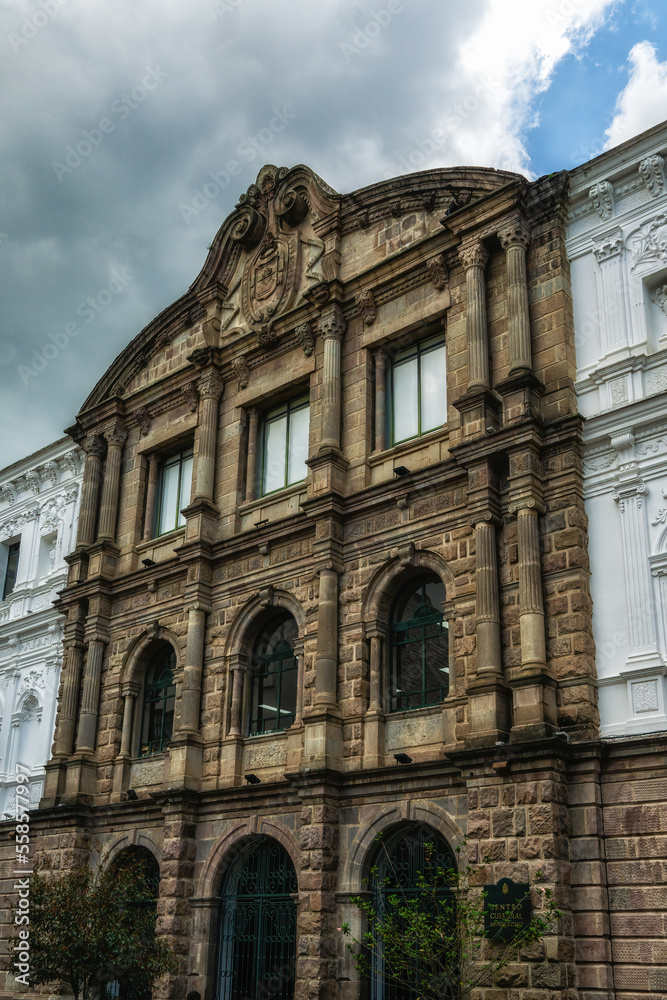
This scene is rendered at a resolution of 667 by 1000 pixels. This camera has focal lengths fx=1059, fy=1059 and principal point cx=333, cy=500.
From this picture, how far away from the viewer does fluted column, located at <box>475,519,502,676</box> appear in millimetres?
17047

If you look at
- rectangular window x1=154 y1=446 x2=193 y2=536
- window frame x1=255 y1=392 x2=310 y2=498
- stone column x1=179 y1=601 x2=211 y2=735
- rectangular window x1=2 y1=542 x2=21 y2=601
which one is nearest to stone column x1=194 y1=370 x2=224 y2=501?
window frame x1=255 y1=392 x2=310 y2=498

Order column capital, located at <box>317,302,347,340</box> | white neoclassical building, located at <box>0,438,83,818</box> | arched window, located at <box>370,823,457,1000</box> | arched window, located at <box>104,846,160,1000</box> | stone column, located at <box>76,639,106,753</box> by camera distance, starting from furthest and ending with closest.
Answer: white neoclassical building, located at <box>0,438,83,818</box>, stone column, located at <box>76,639,106,753</box>, column capital, located at <box>317,302,347,340</box>, arched window, located at <box>104,846,160,1000</box>, arched window, located at <box>370,823,457,1000</box>

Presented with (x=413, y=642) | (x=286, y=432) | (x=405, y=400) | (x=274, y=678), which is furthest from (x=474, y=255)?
(x=274, y=678)

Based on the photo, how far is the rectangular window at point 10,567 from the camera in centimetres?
3119

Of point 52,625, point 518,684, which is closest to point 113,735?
Answer: point 52,625

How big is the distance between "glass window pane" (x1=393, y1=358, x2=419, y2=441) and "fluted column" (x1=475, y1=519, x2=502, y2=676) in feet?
12.3

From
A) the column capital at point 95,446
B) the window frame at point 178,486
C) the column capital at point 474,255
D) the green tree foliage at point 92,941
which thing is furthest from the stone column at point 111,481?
the column capital at point 474,255

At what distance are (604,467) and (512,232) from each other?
5.04 metres

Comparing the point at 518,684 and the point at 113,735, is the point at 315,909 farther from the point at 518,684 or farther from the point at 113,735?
the point at 113,735

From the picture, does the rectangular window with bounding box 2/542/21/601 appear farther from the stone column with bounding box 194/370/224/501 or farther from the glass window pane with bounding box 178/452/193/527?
the stone column with bounding box 194/370/224/501

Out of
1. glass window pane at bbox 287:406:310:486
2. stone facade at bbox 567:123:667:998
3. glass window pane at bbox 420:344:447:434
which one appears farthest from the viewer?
glass window pane at bbox 287:406:310:486

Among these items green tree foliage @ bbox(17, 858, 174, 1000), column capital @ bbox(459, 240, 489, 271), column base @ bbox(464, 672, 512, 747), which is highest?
column capital @ bbox(459, 240, 489, 271)

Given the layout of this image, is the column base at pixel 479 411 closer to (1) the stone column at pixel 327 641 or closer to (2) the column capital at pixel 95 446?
(1) the stone column at pixel 327 641

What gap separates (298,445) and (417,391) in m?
3.24
